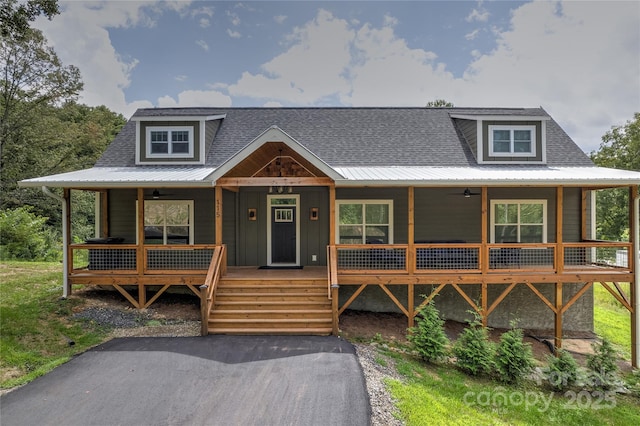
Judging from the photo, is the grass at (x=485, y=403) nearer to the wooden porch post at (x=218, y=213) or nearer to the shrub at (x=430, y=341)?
the shrub at (x=430, y=341)

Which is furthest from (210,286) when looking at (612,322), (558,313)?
(612,322)

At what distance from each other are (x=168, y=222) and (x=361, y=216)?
6.66 meters

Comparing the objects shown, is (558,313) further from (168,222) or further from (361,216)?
(168,222)

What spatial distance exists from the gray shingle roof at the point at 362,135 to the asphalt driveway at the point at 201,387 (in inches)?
260

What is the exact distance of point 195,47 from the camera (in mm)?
18406

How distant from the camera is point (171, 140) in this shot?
11.6 metres

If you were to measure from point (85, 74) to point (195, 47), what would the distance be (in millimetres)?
8016

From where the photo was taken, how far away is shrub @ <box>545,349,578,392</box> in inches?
270

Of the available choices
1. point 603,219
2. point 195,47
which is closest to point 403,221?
point 195,47

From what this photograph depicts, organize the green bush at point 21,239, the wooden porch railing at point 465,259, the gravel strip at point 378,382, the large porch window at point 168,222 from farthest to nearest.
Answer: the green bush at point 21,239
the large porch window at point 168,222
the wooden porch railing at point 465,259
the gravel strip at point 378,382

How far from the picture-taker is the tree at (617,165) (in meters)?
28.5

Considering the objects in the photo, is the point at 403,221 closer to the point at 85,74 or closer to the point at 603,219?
the point at 85,74

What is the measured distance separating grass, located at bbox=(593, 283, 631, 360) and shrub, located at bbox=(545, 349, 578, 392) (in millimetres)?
4574

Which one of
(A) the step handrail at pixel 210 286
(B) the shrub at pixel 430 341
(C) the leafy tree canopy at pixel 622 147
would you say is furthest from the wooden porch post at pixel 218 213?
(C) the leafy tree canopy at pixel 622 147
